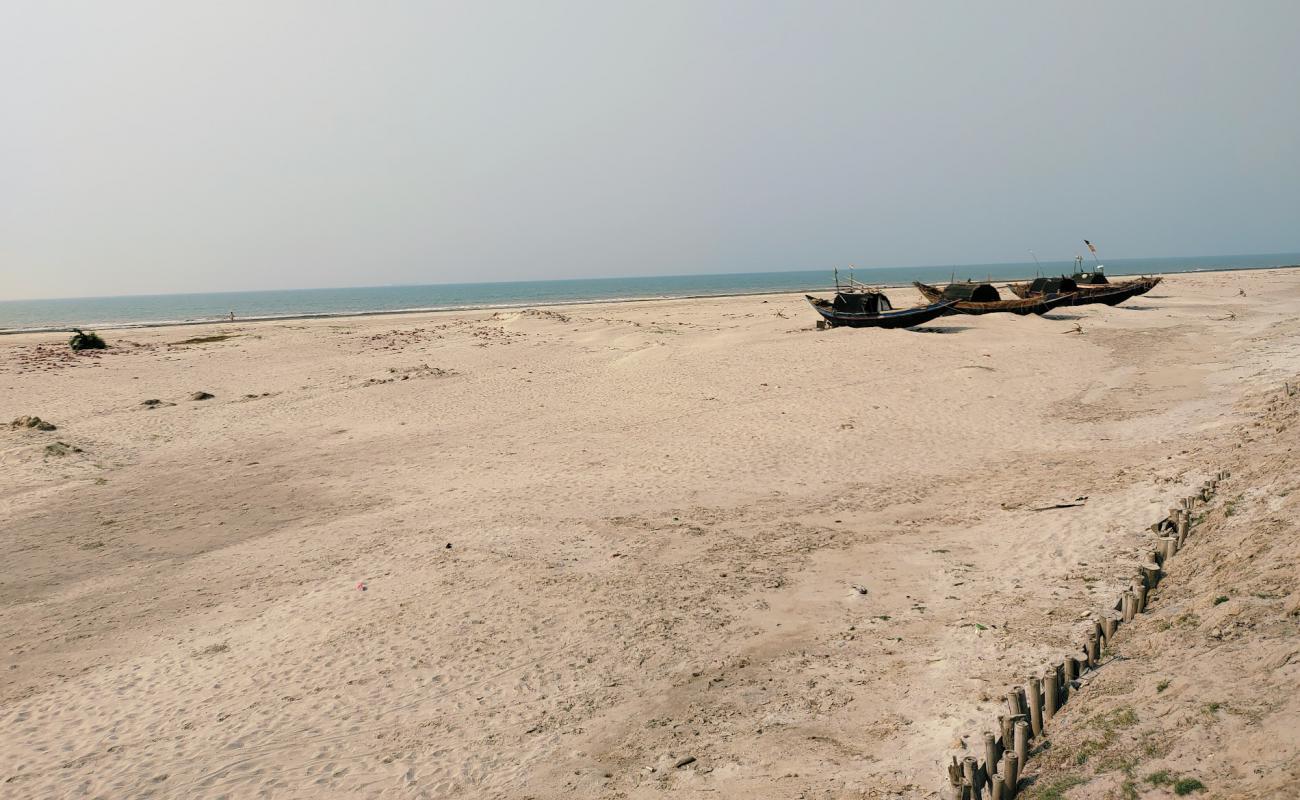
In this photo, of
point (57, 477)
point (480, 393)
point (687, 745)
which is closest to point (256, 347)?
point (480, 393)

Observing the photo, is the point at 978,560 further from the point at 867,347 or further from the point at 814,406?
the point at 867,347

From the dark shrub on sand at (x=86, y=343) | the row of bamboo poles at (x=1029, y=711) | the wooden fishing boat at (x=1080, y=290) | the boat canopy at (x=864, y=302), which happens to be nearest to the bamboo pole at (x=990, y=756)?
the row of bamboo poles at (x=1029, y=711)

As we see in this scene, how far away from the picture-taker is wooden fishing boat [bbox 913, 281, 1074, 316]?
37.5m

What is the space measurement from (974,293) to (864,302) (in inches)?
337

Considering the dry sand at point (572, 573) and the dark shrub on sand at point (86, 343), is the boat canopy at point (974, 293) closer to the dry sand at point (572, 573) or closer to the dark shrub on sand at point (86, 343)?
the dry sand at point (572, 573)

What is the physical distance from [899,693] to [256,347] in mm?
36073

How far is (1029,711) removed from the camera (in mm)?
6246

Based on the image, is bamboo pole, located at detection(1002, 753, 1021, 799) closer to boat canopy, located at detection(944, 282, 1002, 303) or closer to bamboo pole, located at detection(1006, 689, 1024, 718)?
bamboo pole, located at detection(1006, 689, 1024, 718)

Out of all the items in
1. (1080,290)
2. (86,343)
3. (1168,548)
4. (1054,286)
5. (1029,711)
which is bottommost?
(1029,711)

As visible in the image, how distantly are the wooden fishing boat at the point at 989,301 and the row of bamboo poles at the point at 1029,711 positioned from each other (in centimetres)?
3076

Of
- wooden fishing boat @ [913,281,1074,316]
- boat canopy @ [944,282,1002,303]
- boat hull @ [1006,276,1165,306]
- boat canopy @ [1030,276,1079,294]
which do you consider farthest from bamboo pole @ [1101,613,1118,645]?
boat canopy @ [1030,276,1079,294]

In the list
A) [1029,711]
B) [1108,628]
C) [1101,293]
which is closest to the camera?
[1029,711]

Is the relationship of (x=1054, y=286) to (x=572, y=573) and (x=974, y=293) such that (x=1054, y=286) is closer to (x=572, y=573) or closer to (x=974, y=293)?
(x=974, y=293)

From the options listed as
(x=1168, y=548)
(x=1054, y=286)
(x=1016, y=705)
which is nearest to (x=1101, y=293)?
(x=1054, y=286)
